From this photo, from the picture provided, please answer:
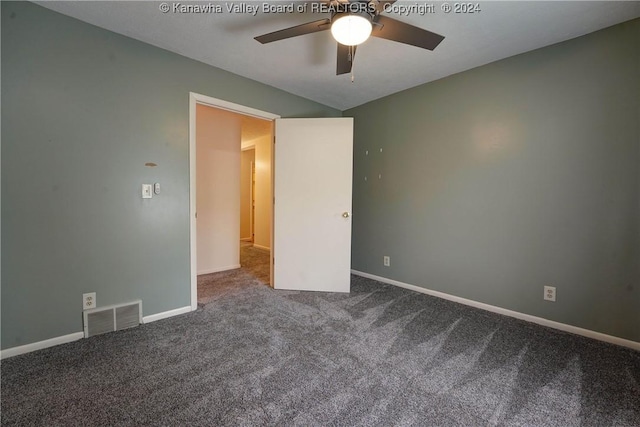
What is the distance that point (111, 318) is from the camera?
2184 millimetres

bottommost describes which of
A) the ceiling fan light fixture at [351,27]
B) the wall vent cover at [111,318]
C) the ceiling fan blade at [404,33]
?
A: the wall vent cover at [111,318]

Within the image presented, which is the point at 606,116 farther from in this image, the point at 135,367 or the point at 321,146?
the point at 135,367

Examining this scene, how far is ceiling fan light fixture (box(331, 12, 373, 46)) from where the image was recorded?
4.91ft

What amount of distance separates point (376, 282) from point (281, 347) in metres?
1.90

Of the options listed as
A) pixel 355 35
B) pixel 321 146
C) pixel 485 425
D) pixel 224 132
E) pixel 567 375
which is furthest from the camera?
pixel 224 132

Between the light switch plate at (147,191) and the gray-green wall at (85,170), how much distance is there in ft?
0.13

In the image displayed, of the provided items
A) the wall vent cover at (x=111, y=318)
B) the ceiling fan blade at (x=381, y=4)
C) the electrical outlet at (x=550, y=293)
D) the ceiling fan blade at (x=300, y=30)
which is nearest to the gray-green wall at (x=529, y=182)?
the electrical outlet at (x=550, y=293)

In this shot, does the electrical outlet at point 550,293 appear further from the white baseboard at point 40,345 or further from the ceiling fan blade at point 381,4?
the white baseboard at point 40,345

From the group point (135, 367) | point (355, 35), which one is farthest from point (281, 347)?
point (355, 35)

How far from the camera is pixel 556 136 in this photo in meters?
2.30

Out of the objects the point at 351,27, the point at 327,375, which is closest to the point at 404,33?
the point at 351,27

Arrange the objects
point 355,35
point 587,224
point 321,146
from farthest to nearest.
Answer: point 321,146 → point 587,224 → point 355,35

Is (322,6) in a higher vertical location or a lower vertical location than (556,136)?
higher

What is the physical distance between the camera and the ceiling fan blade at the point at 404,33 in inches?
63.1
